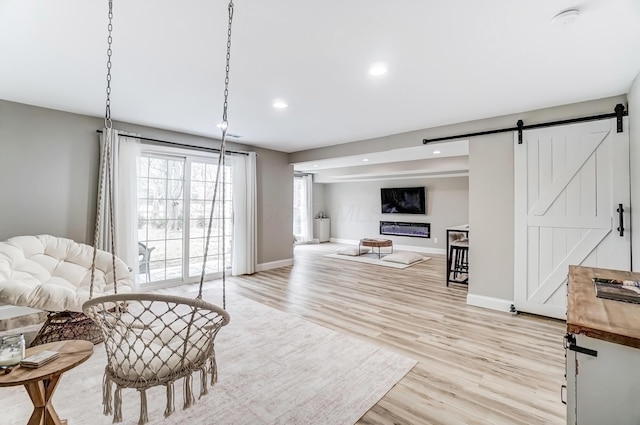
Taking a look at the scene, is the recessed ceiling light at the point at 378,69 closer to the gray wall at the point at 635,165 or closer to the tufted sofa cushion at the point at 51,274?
the gray wall at the point at 635,165

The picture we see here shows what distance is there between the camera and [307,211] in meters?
10.3

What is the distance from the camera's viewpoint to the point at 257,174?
5.91 metres

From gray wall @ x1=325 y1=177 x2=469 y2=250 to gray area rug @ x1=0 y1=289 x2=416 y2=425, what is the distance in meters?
6.38

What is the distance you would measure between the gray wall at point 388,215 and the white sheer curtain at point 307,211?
3.20 feet

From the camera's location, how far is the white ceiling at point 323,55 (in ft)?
5.81

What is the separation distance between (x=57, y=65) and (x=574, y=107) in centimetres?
510

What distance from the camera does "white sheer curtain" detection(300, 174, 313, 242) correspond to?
33.4 feet

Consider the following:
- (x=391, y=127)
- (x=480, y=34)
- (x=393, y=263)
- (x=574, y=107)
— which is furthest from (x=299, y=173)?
(x=480, y=34)

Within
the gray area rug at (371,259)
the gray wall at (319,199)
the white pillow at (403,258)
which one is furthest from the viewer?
the gray wall at (319,199)

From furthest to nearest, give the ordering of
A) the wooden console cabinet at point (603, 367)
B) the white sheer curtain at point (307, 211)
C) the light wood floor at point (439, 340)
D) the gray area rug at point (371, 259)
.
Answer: the white sheer curtain at point (307, 211) → the gray area rug at point (371, 259) → the light wood floor at point (439, 340) → the wooden console cabinet at point (603, 367)

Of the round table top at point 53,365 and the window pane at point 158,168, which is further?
the window pane at point 158,168

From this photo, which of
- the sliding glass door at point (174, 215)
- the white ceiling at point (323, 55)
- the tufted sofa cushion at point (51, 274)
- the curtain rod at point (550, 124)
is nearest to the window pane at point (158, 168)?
the sliding glass door at point (174, 215)

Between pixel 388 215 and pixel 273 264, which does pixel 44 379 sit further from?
pixel 388 215

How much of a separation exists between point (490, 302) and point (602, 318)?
9.64ft
